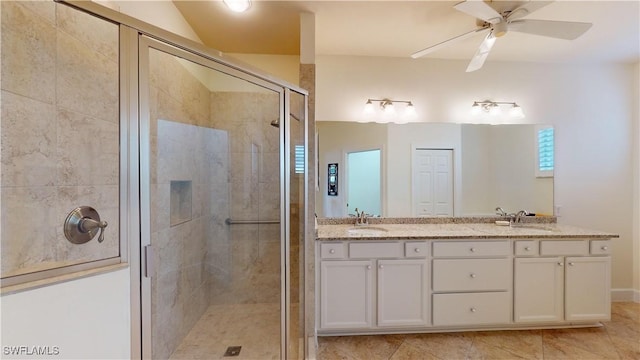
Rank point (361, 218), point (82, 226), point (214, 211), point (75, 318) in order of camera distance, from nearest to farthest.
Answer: point (75, 318) < point (82, 226) < point (214, 211) < point (361, 218)

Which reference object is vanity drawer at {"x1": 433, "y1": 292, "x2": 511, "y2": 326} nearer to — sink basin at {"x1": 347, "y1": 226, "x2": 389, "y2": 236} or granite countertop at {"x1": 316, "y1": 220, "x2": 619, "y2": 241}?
granite countertop at {"x1": 316, "y1": 220, "x2": 619, "y2": 241}

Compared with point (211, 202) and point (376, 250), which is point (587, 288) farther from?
point (211, 202)

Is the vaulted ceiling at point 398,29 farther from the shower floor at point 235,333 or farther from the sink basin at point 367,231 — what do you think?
the shower floor at point 235,333

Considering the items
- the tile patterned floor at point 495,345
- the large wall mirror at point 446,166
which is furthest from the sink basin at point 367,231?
the tile patterned floor at point 495,345

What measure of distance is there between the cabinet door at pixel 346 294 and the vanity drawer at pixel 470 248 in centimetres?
62

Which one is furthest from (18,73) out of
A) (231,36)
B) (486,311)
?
(486,311)

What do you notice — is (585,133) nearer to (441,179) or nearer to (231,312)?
(441,179)

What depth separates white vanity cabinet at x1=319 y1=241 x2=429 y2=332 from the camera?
2.10m

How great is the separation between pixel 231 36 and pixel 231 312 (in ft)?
8.07

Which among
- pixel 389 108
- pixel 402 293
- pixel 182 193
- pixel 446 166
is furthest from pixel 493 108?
pixel 182 193

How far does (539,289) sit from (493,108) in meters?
1.82

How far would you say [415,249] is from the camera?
7.04 ft

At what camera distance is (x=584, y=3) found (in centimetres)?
184

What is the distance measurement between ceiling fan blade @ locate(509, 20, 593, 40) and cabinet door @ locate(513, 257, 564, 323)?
1.75m
